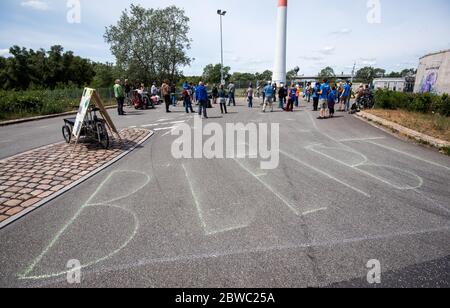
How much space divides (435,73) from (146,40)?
33.6m

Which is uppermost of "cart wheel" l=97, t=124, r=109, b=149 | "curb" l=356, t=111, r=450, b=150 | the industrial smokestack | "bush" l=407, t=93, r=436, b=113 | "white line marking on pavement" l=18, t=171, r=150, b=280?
the industrial smokestack

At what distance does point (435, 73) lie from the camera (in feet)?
75.8

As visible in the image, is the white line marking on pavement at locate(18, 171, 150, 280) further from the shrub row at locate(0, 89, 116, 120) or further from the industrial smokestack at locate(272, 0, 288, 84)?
the industrial smokestack at locate(272, 0, 288, 84)

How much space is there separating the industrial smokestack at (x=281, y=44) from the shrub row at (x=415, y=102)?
19801 mm

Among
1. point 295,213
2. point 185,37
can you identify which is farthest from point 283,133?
point 185,37

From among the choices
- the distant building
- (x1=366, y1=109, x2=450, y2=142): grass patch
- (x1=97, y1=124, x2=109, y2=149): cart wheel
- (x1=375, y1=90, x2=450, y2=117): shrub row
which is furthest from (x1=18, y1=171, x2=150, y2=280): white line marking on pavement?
the distant building

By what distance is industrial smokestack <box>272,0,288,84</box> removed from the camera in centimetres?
3500

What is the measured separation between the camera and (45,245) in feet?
11.2

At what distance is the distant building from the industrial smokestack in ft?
50.5

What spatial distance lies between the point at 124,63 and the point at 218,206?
3714cm

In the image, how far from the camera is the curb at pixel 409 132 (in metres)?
8.06

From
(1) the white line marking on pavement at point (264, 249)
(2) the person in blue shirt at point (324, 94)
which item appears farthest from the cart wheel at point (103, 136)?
(2) the person in blue shirt at point (324, 94)

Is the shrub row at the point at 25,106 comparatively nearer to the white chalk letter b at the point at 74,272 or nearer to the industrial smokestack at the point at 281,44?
the white chalk letter b at the point at 74,272

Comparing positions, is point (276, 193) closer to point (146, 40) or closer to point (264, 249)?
point (264, 249)
